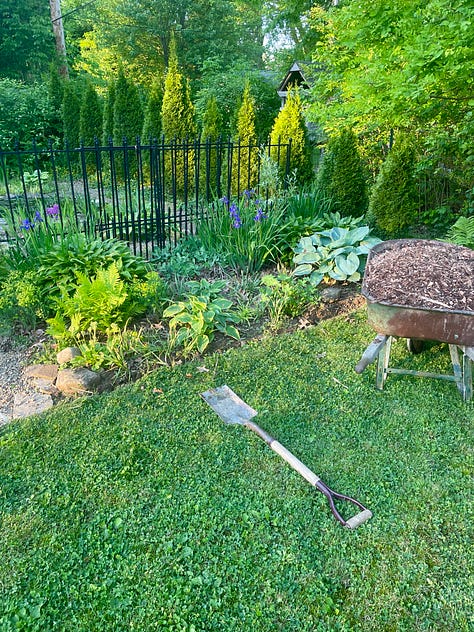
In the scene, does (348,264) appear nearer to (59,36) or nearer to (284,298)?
(284,298)

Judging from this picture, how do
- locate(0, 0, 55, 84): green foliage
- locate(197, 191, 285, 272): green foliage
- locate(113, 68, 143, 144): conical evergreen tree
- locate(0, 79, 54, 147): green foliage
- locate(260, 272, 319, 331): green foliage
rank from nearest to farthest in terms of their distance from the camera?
locate(260, 272, 319, 331): green foliage → locate(197, 191, 285, 272): green foliage → locate(113, 68, 143, 144): conical evergreen tree → locate(0, 79, 54, 147): green foliage → locate(0, 0, 55, 84): green foliage

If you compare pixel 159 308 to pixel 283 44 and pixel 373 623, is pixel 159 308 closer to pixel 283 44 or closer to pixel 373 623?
pixel 373 623

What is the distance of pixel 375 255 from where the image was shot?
3.24 meters

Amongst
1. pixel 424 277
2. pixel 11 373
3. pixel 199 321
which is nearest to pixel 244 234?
pixel 199 321

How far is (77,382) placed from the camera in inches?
110

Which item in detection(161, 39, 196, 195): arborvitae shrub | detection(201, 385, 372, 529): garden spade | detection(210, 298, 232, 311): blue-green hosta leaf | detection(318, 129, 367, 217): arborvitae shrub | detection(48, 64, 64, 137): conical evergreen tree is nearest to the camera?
detection(201, 385, 372, 529): garden spade

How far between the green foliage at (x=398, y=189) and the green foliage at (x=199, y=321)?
2.56 metres

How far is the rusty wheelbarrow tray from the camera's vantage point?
99.2 inches

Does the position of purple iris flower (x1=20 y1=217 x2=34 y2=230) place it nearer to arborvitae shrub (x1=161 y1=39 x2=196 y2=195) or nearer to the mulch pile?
the mulch pile

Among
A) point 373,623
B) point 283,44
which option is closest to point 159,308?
point 373,623

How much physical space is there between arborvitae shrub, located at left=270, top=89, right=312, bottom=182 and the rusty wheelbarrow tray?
407 centimetres

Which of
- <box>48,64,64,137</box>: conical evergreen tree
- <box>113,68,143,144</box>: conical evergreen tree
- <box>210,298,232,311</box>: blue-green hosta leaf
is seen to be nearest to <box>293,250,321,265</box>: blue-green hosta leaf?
<box>210,298,232,311</box>: blue-green hosta leaf

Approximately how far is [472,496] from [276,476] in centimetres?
93

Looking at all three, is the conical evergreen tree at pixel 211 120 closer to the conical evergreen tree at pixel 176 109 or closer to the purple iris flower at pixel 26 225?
the conical evergreen tree at pixel 176 109
